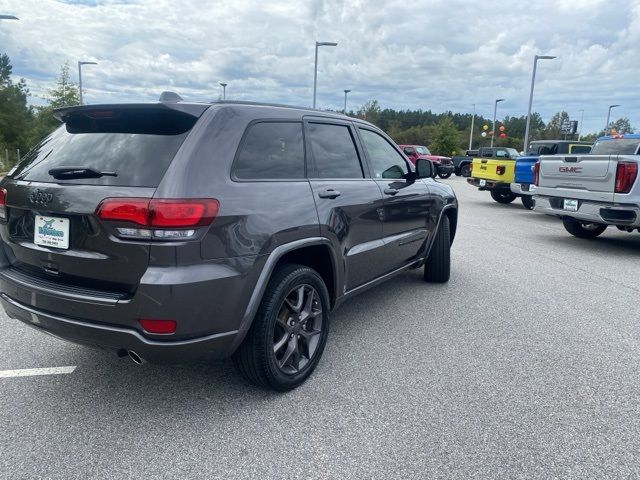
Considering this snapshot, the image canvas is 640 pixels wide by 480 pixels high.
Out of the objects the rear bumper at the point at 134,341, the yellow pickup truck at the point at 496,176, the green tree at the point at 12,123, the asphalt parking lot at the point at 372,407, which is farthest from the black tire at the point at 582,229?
the green tree at the point at 12,123

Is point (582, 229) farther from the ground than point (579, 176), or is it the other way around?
point (579, 176)

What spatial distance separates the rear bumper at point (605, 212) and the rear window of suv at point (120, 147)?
680cm

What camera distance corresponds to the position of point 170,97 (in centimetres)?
296

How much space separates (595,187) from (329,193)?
5949 millimetres

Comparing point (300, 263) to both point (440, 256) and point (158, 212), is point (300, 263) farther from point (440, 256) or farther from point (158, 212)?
point (440, 256)

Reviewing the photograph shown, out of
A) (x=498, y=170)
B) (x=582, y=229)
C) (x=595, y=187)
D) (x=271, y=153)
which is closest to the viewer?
(x=271, y=153)

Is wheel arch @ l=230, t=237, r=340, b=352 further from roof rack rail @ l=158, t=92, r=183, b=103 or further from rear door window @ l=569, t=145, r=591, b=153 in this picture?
rear door window @ l=569, t=145, r=591, b=153

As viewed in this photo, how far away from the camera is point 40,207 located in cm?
269

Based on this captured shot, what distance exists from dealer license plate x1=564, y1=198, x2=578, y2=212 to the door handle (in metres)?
5.98

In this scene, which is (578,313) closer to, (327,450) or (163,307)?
(327,450)

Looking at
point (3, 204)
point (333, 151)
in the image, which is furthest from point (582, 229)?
point (3, 204)

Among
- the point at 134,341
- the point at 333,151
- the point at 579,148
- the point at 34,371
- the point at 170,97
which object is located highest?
the point at 579,148

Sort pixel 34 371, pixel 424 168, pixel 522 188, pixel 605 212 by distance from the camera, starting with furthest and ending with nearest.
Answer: pixel 522 188, pixel 605 212, pixel 424 168, pixel 34 371

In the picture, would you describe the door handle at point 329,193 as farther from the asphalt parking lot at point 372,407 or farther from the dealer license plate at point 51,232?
the dealer license plate at point 51,232
